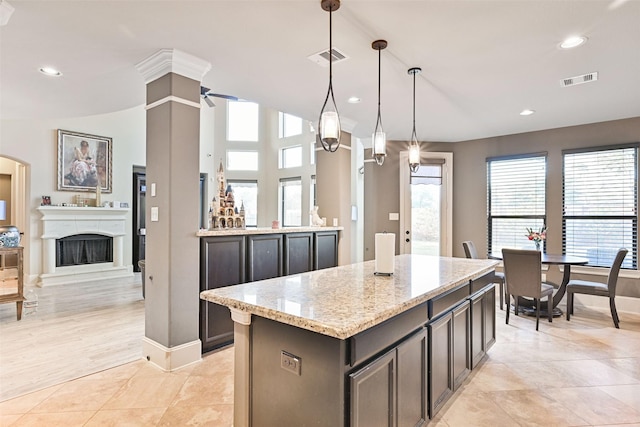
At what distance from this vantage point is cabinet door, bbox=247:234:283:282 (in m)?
3.39

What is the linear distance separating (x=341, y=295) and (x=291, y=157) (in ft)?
28.6

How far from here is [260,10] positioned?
217 centimetres

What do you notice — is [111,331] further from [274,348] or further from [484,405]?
[484,405]

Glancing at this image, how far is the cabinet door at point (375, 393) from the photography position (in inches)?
53.0

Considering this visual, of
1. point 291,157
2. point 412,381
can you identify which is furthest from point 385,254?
point 291,157

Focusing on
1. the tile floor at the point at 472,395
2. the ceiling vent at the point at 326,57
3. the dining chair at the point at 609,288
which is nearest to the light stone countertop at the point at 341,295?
the tile floor at the point at 472,395

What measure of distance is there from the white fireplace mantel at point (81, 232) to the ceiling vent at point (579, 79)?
305 inches

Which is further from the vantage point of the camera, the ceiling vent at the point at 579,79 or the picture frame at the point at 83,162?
the picture frame at the point at 83,162

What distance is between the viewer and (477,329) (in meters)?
2.68

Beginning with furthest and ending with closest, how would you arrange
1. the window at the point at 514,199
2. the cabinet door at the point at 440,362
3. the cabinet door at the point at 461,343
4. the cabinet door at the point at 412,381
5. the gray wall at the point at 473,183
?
1. the window at the point at 514,199
2. the gray wall at the point at 473,183
3. the cabinet door at the point at 461,343
4. the cabinet door at the point at 440,362
5. the cabinet door at the point at 412,381

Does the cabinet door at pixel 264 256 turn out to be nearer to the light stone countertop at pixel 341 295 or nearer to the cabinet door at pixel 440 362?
the light stone countertop at pixel 341 295

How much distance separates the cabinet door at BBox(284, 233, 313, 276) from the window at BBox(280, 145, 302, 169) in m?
6.01

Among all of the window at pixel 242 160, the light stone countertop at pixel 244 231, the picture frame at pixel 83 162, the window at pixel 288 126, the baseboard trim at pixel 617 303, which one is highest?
the window at pixel 288 126

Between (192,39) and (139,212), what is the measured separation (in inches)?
244
